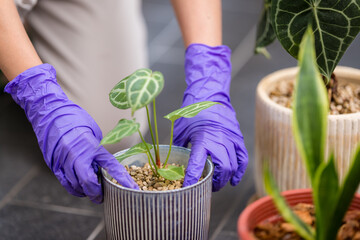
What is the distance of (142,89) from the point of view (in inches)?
33.7

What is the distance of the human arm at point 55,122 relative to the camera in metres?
1.03

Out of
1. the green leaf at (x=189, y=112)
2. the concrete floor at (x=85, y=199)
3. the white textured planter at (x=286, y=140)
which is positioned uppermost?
the green leaf at (x=189, y=112)

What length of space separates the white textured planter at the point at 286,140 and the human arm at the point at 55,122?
455 mm

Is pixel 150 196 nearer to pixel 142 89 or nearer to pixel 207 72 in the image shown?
pixel 142 89

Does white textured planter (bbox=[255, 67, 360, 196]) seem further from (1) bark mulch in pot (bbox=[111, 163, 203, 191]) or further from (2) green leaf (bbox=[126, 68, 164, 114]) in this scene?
(2) green leaf (bbox=[126, 68, 164, 114])

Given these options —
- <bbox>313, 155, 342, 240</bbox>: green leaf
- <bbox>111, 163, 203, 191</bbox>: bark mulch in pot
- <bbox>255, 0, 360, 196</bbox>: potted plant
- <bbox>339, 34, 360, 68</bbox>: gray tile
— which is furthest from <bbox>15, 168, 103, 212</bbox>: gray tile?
<bbox>339, 34, 360, 68</bbox>: gray tile

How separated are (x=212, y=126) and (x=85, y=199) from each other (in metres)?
0.76

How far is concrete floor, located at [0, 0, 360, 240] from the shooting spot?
162cm

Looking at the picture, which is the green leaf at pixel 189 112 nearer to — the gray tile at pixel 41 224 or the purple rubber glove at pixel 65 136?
the purple rubber glove at pixel 65 136

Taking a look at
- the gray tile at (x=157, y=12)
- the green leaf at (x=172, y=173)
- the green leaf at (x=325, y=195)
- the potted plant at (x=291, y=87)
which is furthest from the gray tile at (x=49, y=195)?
the gray tile at (x=157, y=12)

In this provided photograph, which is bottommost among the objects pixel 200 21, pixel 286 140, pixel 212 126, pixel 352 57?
pixel 352 57

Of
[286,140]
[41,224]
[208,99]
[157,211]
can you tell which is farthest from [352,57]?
[157,211]

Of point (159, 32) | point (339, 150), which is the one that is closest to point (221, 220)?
point (339, 150)

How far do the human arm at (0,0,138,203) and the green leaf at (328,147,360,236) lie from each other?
36 cm
